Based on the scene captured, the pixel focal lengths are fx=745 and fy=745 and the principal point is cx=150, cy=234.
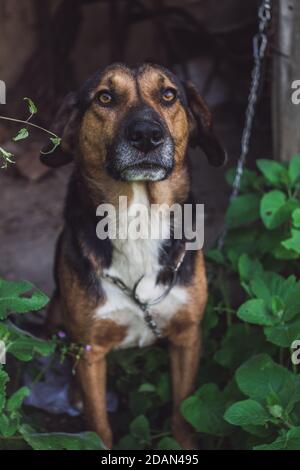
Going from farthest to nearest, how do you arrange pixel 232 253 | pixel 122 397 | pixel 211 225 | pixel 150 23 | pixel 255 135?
1. pixel 150 23
2. pixel 255 135
3. pixel 211 225
4. pixel 122 397
5. pixel 232 253

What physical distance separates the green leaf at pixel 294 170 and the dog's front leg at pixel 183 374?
0.93m

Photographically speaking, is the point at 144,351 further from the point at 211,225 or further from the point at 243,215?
the point at 211,225

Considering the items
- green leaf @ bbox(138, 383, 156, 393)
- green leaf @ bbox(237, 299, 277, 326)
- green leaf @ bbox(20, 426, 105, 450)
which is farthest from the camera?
green leaf @ bbox(138, 383, 156, 393)

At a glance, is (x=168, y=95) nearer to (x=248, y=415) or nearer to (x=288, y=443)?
(x=248, y=415)

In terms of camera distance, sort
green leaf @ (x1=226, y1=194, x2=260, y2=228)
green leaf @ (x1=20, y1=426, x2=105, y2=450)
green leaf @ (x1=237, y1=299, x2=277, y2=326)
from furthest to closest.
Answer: green leaf @ (x1=226, y1=194, x2=260, y2=228) < green leaf @ (x1=237, y1=299, x2=277, y2=326) < green leaf @ (x1=20, y1=426, x2=105, y2=450)

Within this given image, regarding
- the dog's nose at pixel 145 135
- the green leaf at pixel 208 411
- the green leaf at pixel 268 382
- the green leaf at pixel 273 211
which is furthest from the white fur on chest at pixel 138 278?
the green leaf at pixel 268 382

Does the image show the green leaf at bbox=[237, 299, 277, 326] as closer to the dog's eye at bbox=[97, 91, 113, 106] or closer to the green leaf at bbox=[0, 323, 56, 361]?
the green leaf at bbox=[0, 323, 56, 361]

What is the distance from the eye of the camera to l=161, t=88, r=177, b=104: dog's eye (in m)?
3.51

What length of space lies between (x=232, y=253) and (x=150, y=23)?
5240mm

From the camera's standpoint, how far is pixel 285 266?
13.1 feet

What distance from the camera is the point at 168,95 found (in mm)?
3525

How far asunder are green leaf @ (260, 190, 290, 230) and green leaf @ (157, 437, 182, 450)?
1149 mm

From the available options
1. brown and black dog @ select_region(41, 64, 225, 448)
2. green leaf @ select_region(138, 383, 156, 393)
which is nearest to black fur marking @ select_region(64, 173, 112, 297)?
brown and black dog @ select_region(41, 64, 225, 448)
